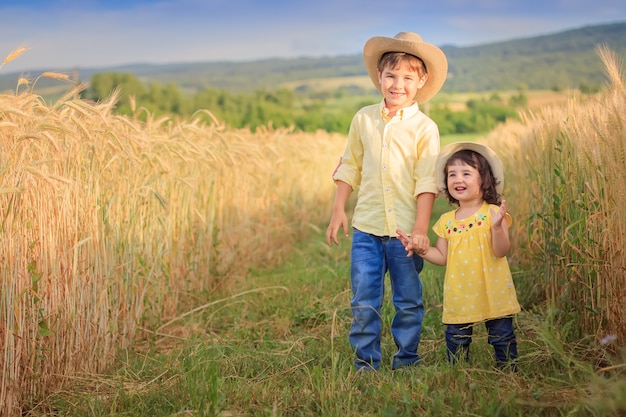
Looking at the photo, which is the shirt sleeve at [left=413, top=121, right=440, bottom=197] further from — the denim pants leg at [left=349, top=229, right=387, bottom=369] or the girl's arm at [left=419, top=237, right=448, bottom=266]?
the denim pants leg at [left=349, top=229, right=387, bottom=369]

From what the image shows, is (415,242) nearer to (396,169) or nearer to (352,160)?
(396,169)

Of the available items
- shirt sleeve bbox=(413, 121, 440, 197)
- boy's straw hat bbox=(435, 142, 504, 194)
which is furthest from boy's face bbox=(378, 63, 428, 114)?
boy's straw hat bbox=(435, 142, 504, 194)

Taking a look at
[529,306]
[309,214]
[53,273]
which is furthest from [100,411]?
[309,214]


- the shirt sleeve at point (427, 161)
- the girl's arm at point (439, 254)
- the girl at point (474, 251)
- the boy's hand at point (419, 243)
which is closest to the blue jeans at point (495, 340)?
the girl at point (474, 251)

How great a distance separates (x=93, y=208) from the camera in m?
4.24

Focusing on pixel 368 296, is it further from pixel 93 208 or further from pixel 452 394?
pixel 93 208

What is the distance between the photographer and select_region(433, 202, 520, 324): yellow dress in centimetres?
348

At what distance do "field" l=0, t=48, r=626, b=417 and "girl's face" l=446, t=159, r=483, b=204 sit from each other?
0.60 meters

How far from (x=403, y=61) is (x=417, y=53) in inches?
3.3

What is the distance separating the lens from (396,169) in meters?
3.74

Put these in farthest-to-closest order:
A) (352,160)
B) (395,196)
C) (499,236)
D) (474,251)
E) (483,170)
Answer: (352,160) → (395,196) → (483,170) → (474,251) → (499,236)

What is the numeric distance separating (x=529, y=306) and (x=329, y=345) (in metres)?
1.61

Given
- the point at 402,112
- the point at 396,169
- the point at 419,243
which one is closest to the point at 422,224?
the point at 419,243

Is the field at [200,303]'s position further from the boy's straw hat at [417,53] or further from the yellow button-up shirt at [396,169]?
the boy's straw hat at [417,53]
